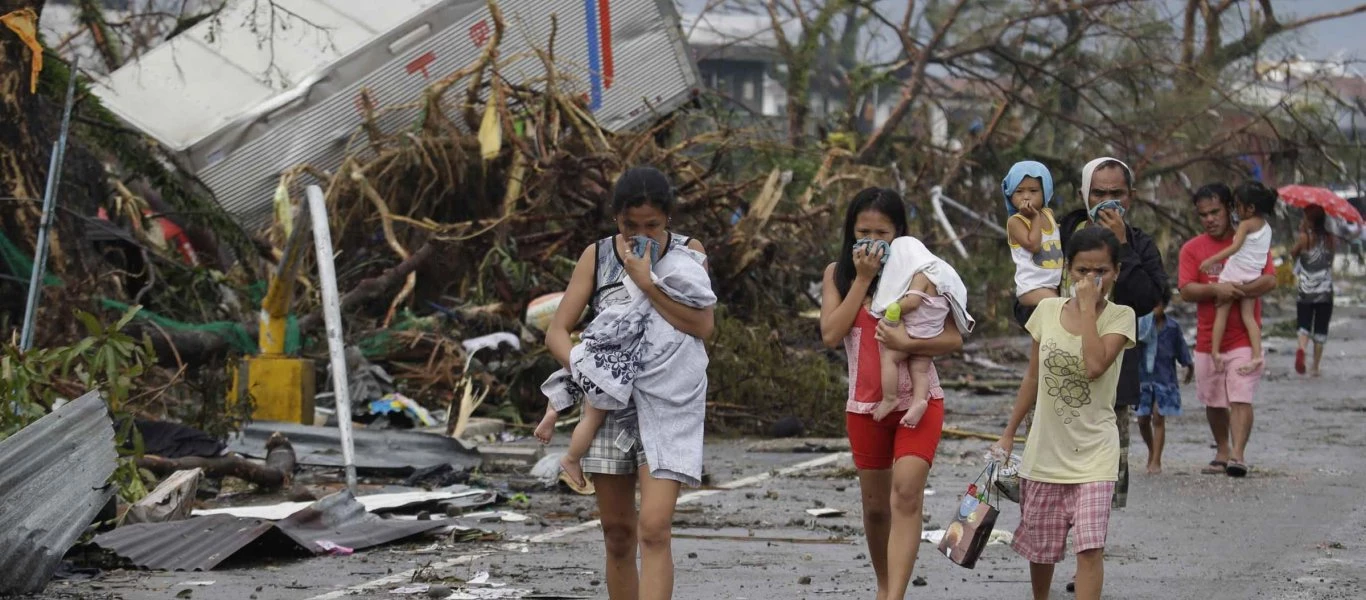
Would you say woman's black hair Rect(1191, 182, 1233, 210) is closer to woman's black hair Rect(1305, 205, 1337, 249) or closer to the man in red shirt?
the man in red shirt

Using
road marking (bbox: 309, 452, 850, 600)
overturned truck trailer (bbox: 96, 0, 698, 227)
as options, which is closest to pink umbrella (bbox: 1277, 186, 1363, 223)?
road marking (bbox: 309, 452, 850, 600)

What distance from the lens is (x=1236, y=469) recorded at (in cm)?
1052

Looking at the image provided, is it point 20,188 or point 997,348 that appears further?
point 997,348

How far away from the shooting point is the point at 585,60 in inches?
744

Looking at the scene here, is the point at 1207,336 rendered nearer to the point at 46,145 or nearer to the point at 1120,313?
the point at 1120,313

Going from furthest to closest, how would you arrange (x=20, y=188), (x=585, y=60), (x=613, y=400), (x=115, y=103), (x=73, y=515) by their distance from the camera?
1. (x=585, y=60)
2. (x=115, y=103)
3. (x=20, y=188)
4. (x=73, y=515)
5. (x=613, y=400)

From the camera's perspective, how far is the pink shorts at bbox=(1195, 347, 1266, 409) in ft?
34.7

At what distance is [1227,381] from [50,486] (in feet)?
22.3

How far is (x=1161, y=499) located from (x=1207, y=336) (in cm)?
162

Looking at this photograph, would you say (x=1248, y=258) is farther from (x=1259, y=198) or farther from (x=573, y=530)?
(x=573, y=530)

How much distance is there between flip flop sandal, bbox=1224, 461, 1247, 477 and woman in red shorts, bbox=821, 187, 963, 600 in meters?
4.66

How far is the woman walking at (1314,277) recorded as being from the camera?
671 inches

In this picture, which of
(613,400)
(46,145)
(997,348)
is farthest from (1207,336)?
(997,348)

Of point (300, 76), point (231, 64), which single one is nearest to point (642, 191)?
point (300, 76)
